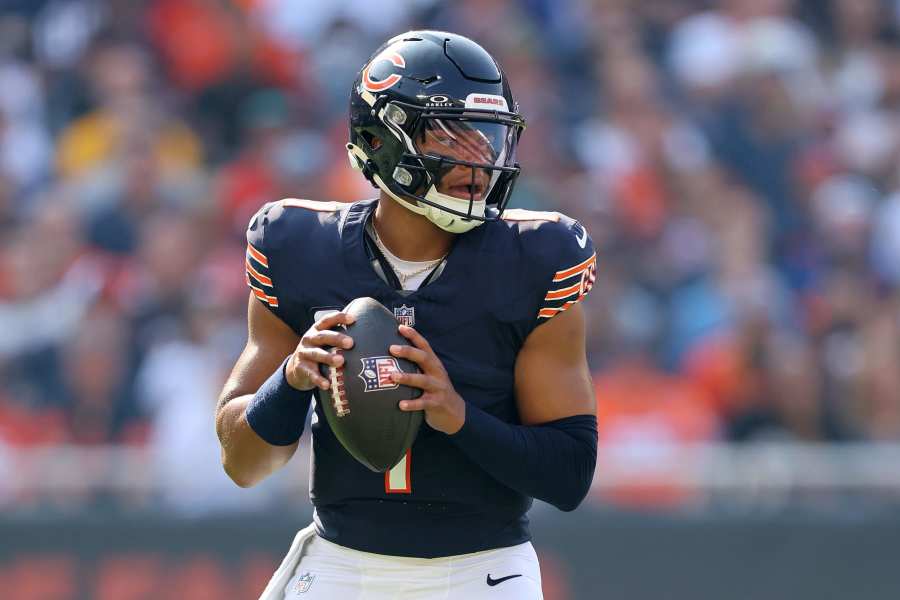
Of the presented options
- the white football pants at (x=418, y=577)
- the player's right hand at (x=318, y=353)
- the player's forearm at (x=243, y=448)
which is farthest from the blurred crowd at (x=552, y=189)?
the player's right hand at (x=318, y=353)

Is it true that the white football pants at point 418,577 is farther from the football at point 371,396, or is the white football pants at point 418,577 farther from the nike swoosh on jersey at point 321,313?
the nike swoosh on jersey at point 321,313

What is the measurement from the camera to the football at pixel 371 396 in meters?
3.05

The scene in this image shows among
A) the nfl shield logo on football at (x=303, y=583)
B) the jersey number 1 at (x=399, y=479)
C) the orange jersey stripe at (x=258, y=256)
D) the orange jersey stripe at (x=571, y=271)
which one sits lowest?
the nfl shield logo on football at (x=303, y=583)

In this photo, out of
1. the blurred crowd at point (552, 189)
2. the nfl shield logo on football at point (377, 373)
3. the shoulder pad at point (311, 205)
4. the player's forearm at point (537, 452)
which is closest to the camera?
the nfl shield logo on football at point (377, 373)

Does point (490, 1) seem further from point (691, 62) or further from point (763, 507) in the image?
point (763, 507)

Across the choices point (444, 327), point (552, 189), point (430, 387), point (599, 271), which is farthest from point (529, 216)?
point (552, 189)

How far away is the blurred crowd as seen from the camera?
709 centimetres

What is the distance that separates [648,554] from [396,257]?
3.41 meters

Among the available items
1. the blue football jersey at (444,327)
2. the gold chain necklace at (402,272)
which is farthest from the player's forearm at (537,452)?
the gold chain necklace at (402,272)

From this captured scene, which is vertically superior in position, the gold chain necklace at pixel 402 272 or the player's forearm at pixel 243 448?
the gold chain necklace at pixel 402 272

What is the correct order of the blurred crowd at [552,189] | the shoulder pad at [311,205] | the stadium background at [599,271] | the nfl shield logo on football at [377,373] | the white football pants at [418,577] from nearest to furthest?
the nfl shield logo on football at [377,373]
the white football pants at [418,577]
the shoulder pad at [311,205]
the stadium background at [599,271]
the blurred crowd at [552,189]

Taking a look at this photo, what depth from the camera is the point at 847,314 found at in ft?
24.2

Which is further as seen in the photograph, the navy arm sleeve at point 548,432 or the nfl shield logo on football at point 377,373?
the navy arm sleeve at point 548,432

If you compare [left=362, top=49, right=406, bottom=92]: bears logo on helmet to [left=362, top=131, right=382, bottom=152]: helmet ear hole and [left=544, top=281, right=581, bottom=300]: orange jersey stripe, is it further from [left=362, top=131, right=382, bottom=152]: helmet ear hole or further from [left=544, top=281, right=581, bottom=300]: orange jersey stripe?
[left=544, top=281, right=581, bottom=300]: orange jersey stripe
